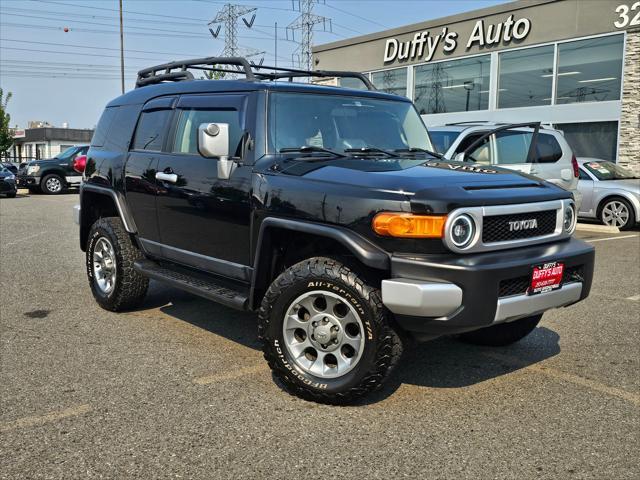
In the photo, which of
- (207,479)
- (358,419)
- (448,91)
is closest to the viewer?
(207,479)

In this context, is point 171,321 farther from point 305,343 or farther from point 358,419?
point 358,419

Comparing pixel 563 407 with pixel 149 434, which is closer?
pixel 149 434

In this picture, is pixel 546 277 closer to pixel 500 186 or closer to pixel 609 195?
pixel 500 186

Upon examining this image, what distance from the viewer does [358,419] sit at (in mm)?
3531

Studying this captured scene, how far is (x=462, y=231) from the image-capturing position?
3.43 meters

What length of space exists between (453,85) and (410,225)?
2113 cm

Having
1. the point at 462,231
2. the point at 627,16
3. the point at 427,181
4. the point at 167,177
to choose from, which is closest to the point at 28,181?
the point at 167,177

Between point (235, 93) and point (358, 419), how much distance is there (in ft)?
7.99

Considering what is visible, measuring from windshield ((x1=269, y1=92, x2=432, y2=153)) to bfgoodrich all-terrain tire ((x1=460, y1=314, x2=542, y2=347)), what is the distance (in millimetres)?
1499

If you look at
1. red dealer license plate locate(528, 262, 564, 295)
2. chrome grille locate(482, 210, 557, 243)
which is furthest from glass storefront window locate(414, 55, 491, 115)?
red dealer license plate locate(528, 262, 564, 295)

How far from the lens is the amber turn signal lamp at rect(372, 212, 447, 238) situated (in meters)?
3.35

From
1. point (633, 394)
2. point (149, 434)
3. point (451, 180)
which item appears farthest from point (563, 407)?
point (149, 434)

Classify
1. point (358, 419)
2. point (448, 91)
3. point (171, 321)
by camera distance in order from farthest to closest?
A: point (448, 91) < point (171, 321) < point (358, 419)

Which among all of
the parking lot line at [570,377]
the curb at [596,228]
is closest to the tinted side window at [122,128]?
the parking lot line at [570,377]
